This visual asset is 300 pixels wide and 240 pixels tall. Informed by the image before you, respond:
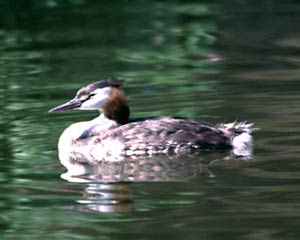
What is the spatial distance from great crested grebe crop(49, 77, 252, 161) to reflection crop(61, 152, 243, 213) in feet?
0.48

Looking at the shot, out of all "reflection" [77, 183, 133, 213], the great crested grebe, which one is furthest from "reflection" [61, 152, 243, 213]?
the great crested grebe

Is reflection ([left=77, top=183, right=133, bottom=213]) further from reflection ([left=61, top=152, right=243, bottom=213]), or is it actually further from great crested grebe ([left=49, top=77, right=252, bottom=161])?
great crested grebe ([left=49, top=77, right=252, bottom=161])

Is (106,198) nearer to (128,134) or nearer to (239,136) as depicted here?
(128,134)

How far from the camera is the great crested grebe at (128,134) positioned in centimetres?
1062

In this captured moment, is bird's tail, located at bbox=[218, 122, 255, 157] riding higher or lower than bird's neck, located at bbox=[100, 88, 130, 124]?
lower

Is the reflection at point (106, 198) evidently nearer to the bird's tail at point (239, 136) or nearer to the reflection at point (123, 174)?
the reflection at point (123, 174)

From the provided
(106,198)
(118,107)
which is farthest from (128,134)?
(106,198)

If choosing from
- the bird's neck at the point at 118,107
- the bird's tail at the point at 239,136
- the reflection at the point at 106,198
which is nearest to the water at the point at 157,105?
the reflection at the point at 106,198

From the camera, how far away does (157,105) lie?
41.7ft

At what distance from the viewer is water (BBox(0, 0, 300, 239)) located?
828 centimetres

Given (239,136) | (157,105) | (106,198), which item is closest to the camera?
(106,198)

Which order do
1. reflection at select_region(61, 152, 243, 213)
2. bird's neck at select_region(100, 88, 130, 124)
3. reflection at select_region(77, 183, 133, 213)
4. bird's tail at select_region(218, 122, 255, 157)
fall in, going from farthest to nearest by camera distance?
bird's neck at select_region(100, 88, 130, 124), bird's tail at select_region(218, 122, 255, 157), reflection at select_region(61, 152, 243, 213), reflection at select_region(77, 183, 133, 213)

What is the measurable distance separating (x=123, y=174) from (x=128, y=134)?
95 centimetres

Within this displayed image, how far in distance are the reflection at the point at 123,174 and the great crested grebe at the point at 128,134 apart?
146 millimetres
